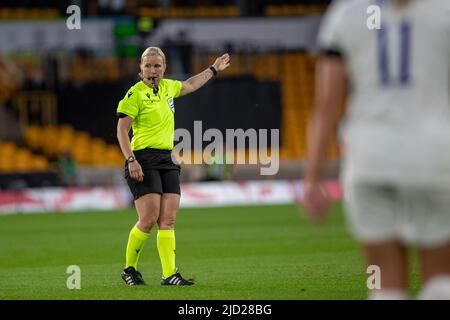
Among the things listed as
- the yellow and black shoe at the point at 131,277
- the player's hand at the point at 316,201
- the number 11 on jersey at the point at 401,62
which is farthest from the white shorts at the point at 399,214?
the yellow and black shoe at the point at 131,277

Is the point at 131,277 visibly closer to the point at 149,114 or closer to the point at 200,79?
the point at 149,114

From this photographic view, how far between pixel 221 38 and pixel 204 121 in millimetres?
4731

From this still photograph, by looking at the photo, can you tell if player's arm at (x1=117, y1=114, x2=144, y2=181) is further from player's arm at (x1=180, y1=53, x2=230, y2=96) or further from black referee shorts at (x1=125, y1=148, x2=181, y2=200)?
player's arm at (x1=180, y1=53, x2=230, y2=96)

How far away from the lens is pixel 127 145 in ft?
35.8

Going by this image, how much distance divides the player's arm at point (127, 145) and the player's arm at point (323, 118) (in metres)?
5.60

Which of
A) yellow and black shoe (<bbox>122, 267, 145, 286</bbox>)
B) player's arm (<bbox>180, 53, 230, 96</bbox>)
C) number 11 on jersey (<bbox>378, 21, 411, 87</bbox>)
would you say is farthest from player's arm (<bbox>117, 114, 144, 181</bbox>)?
number 11 on jersey (<bbox>378, 21, 411, 87</bbox>)

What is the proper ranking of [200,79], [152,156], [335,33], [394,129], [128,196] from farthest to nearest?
1. [128,196]
2. [200,79]
3. [152,156]
4. [335,33]
5. [394,129]

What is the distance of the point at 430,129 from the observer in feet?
17.0

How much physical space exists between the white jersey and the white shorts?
0.06 m

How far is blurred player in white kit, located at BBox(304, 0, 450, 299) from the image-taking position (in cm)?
517

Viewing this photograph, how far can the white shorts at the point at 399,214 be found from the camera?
17.0 ft

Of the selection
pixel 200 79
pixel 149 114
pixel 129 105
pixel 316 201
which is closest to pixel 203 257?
pixel 200 79

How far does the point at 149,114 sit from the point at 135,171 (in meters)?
0.58
